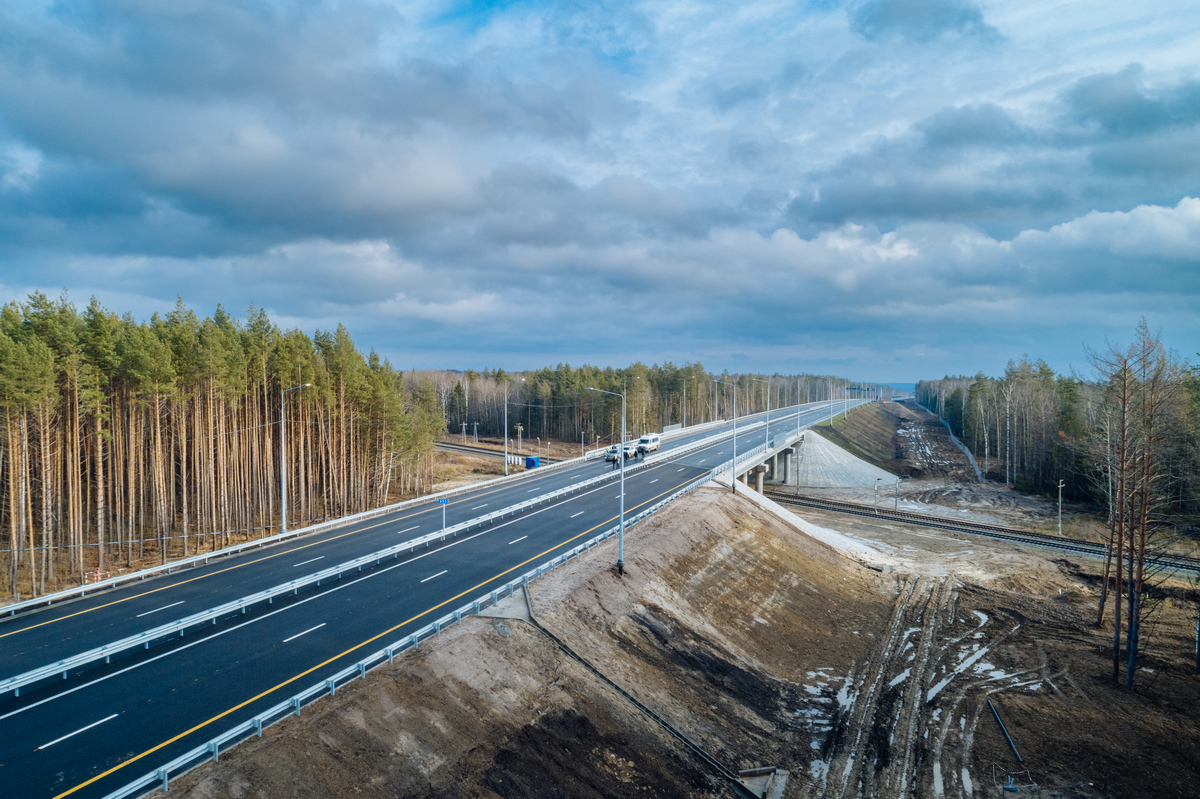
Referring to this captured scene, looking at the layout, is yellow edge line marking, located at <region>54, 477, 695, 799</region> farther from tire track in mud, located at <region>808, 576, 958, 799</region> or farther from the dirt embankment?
tire track in mud, located at <region>808, 576, 958, 799</region>

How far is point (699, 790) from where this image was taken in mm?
17844

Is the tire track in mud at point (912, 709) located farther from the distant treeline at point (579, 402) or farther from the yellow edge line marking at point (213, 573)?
the distant treeline at point (579, 402)

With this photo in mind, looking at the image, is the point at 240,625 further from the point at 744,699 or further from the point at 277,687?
the point at 744,699

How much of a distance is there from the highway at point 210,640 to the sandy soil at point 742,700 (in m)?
Result: 2.15

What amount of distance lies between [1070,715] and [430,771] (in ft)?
86.3

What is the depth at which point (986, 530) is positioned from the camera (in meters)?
56.2

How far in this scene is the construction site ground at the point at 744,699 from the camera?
15688 mm

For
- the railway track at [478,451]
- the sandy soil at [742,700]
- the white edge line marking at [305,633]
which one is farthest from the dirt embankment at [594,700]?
the railway track at [478,451]

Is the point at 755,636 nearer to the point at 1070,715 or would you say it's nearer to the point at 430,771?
the point at 1070,715

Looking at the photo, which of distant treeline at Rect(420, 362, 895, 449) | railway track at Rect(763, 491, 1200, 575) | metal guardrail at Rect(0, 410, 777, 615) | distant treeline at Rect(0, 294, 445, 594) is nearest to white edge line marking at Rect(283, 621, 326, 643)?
metal guardrail at Rect(0, 410, 777, 615)

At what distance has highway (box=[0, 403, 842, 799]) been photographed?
1373cm

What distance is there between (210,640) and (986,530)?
64499mm

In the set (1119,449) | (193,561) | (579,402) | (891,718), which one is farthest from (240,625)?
(579,402)

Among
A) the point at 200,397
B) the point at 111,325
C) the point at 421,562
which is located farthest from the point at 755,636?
the point at 111,325
